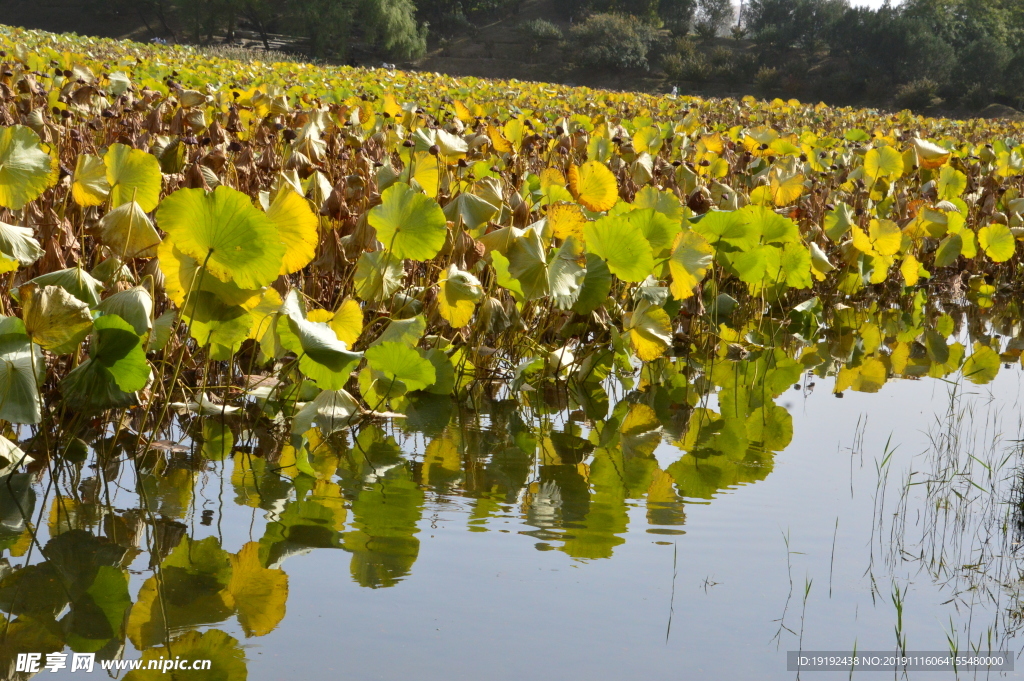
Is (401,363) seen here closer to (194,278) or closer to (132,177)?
(194,278)

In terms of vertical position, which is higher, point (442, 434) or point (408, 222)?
point (408, 222)

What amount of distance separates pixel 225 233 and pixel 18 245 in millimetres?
482

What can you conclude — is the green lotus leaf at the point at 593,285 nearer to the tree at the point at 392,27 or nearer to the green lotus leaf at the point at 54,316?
the green lotus leaf at the point at 54,316

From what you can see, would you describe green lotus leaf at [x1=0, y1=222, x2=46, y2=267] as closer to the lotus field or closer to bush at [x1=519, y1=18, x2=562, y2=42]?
the lotus field

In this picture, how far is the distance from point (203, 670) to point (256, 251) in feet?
2.59

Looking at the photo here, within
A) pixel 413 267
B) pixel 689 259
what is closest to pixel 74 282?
pixel 413 267

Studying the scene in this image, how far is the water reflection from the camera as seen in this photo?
1.48 m

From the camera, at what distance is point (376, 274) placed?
257cm

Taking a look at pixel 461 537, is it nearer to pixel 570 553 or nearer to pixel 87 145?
pixel 570 553

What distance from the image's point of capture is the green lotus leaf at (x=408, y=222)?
237 centimetres

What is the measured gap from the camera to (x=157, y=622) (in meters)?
1.43

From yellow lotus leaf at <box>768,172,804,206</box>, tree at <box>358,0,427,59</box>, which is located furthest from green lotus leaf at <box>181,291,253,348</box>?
tree at <box>358,0,427,59</box>

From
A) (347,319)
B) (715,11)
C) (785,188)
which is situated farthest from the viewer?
(715,11)

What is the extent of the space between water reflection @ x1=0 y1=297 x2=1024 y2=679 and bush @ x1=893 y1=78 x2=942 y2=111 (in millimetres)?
22825
